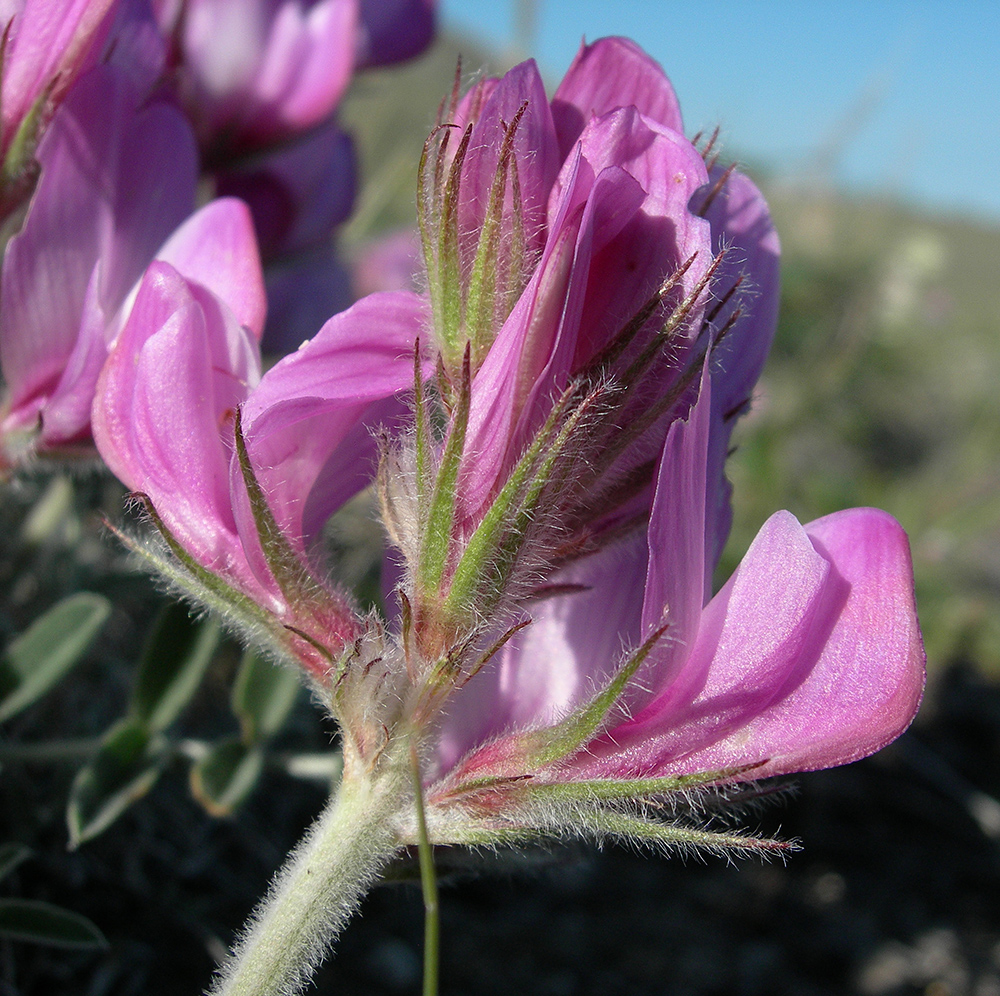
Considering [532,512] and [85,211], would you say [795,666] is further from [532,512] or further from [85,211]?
[85,211]

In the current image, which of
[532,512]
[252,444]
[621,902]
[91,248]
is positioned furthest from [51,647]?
[621,902]

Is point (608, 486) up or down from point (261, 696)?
up

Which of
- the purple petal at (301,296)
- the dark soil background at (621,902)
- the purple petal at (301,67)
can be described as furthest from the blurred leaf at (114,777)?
the purple petal at (301,67)

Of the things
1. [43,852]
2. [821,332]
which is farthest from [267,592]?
[821,332]

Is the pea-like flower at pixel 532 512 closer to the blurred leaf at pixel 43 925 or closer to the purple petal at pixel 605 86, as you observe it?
the purple petal at pixel 605 86

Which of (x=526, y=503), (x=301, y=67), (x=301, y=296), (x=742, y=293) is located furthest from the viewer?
(x=301, y=296)

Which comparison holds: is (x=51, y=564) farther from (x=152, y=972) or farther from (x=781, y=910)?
(x=781, y=910)
